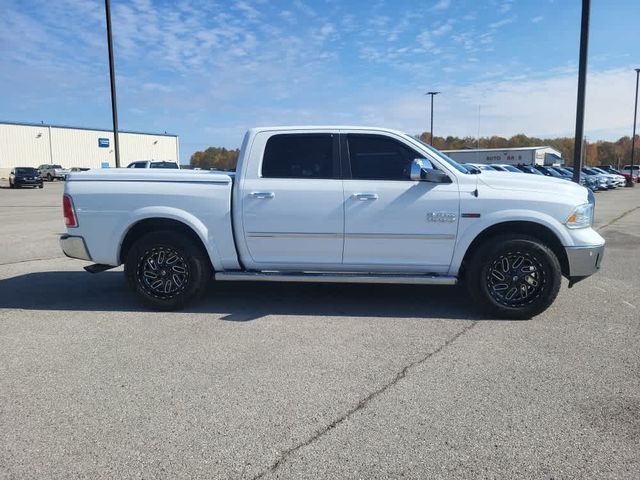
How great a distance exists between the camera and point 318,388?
11.9 feet

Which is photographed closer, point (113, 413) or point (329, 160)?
point (113, 413)

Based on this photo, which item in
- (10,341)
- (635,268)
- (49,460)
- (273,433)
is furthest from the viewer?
(635,268)

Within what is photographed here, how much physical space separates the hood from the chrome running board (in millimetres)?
1090

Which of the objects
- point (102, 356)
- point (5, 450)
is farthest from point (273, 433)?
point (102, 356)

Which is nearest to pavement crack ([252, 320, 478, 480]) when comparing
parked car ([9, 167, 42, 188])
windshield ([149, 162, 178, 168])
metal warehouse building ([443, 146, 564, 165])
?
windshield ([149, 162, 178, 168])

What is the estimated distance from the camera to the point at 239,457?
278 centimetres

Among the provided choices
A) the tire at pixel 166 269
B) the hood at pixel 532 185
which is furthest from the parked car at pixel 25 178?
the hood at pixel 532 185

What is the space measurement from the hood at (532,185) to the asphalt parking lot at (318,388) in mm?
1334

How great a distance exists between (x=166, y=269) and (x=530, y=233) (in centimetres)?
397

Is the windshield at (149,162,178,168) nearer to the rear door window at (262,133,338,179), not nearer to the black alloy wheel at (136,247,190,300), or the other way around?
the black alloy wheel at (136,247,190,300)

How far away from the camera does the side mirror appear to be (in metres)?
5.01

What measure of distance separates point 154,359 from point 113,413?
0.92 metres

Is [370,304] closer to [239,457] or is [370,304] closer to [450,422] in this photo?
[450,422]

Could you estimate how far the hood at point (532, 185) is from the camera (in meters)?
5.14
